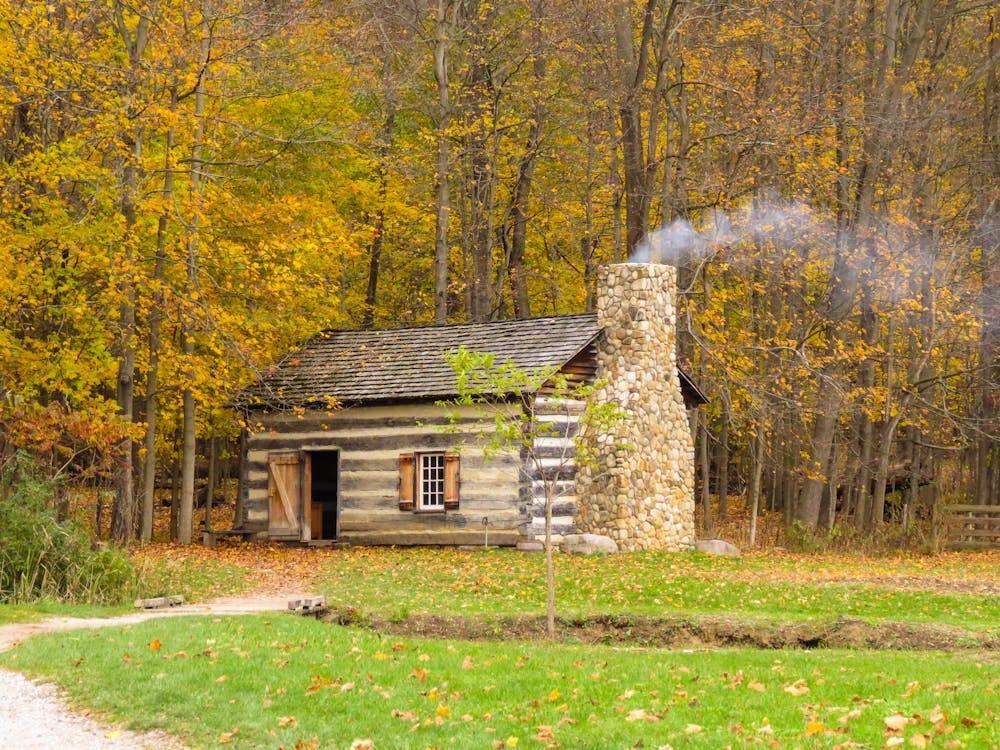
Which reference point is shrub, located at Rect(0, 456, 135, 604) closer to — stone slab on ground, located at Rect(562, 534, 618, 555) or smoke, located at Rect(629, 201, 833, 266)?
stone slab on ground, located at Rect(562, 534, 618, 555)

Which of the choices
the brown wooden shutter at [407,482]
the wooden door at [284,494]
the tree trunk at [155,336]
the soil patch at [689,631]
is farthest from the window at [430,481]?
the soil patch at [689,631]

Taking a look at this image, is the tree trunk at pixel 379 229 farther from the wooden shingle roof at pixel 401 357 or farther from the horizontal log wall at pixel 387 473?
the horizontal log wall at pixel 387 473

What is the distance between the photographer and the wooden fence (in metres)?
29.0

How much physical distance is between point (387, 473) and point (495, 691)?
53.7 ft

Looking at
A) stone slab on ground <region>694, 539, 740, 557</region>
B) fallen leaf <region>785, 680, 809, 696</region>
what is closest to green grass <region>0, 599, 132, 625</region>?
fallen leaf <region>785, 680, 809, 696</region>

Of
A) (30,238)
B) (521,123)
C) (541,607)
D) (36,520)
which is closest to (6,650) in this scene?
(36,520)

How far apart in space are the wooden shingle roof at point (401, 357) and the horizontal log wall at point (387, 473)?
1.53ft

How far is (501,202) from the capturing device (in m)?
35.8

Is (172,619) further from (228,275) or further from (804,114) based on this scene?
(804,114)

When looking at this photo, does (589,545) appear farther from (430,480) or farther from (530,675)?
(530,675)

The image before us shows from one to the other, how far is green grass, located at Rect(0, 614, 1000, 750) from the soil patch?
1328 mm

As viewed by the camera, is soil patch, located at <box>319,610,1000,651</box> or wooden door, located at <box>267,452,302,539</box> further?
wooden door, located at <box>267,452,302,539</box>

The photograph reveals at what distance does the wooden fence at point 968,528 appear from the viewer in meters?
29.0

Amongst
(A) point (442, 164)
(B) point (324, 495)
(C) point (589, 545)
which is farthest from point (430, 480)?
(A) point (442, 164)
